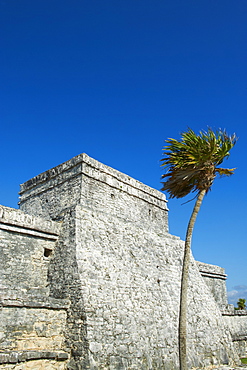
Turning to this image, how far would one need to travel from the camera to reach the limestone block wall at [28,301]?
8.32 metres

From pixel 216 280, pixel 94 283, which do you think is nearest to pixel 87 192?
pixel 94 283

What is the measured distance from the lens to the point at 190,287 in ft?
45.8

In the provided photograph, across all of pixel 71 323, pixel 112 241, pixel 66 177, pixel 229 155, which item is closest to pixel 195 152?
pixel 229 155

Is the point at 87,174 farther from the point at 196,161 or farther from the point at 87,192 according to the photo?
the point at 196,161

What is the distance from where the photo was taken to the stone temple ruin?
28.7ft

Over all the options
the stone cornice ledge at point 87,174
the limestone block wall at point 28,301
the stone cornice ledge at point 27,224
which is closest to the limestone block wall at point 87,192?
the stone cornice ledge at point 87,174

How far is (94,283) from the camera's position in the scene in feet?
32.5

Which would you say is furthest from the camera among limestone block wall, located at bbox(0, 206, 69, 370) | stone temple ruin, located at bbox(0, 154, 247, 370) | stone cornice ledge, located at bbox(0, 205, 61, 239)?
stone cornice ledge, located at bbox(0, 205, 61, 239)

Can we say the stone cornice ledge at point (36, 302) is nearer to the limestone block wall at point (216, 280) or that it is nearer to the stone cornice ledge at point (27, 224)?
the stone cornice ledge at point (27, 224)

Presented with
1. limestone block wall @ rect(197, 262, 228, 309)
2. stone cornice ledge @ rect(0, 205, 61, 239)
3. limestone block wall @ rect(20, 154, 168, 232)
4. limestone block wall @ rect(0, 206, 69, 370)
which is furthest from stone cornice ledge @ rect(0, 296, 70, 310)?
limestone block wall @ rect(197, 262, 228, 309)

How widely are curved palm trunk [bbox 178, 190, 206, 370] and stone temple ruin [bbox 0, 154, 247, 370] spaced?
1.68 meters

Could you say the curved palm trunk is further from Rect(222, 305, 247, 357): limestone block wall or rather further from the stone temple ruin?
Rect(222, 305, 247, 357): limestone block wall

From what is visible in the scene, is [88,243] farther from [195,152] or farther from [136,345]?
[195,152]

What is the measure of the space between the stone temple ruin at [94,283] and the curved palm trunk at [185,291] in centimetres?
168
